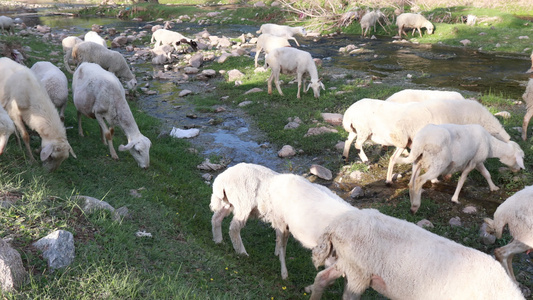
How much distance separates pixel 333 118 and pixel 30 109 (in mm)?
7272

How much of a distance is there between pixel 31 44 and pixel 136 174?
16.3 m

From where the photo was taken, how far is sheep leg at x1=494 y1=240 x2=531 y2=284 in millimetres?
5238

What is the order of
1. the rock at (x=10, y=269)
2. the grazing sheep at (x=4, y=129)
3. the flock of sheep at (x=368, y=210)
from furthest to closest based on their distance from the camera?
1. the grazing sheep at (x=4, y=129)
2. the flock of sheep at (x=368, y=210)
3. the rock at (x=10, y=269)

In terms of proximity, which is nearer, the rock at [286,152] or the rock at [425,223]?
the rock at [425,223]

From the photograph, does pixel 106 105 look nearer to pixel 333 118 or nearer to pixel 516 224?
pixel 333 118

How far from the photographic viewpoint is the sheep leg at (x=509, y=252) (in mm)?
5238

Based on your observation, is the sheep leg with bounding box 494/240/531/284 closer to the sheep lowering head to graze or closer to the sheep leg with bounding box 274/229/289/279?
the sheep lowering head to graze

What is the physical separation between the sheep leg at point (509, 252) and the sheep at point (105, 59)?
12.2 metres

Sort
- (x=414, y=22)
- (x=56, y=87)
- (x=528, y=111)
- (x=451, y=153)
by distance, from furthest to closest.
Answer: (x=414, y=22) < (x=528, y=111) < (x=56, y=87) < (x=451, y=153)

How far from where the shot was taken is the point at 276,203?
5.57 meters

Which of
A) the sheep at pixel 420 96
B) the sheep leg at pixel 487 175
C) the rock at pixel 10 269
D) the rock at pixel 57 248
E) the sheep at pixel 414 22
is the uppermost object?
the rock at pixel 10 269

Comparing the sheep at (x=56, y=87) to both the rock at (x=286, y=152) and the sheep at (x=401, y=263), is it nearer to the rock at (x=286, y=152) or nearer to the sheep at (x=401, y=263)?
the rock at (x=286, y=152)

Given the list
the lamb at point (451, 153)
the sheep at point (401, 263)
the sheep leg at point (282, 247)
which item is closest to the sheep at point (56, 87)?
the sheep leg at point (282, 247)

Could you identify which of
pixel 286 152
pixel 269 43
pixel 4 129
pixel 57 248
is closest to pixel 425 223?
pixel 286 152
